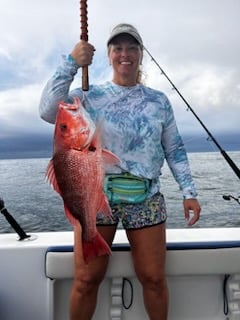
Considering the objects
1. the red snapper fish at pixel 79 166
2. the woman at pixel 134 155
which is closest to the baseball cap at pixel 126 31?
the woman at pixel 134 155

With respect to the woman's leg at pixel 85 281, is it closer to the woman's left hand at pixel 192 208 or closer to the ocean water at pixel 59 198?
the woman's left hand at pixel 192 208

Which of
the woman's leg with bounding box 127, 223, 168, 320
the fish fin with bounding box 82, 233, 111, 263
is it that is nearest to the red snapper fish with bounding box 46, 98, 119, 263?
the fish fin with bounding box 82, 233, 111, 263

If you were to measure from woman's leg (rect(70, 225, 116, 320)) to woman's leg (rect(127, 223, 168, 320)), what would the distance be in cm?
13

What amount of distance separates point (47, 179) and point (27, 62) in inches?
191

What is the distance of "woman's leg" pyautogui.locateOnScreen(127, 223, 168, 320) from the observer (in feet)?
5.13

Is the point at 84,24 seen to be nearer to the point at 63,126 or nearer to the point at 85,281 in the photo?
the point at 63,126

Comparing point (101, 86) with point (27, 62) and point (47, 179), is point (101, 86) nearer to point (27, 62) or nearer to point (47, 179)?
point (47, 179)

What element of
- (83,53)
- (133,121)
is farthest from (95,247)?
(83,53)

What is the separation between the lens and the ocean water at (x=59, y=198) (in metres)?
4.62

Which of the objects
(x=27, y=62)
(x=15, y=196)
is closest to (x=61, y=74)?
(x=27, y=62)

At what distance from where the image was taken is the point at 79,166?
3.86 ft

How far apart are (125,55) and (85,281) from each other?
998mm

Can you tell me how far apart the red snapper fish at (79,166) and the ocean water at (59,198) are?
2.41 m

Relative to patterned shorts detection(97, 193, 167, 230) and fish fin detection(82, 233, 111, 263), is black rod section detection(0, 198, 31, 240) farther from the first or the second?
fish fin detection(82, 233, 111, 263)
